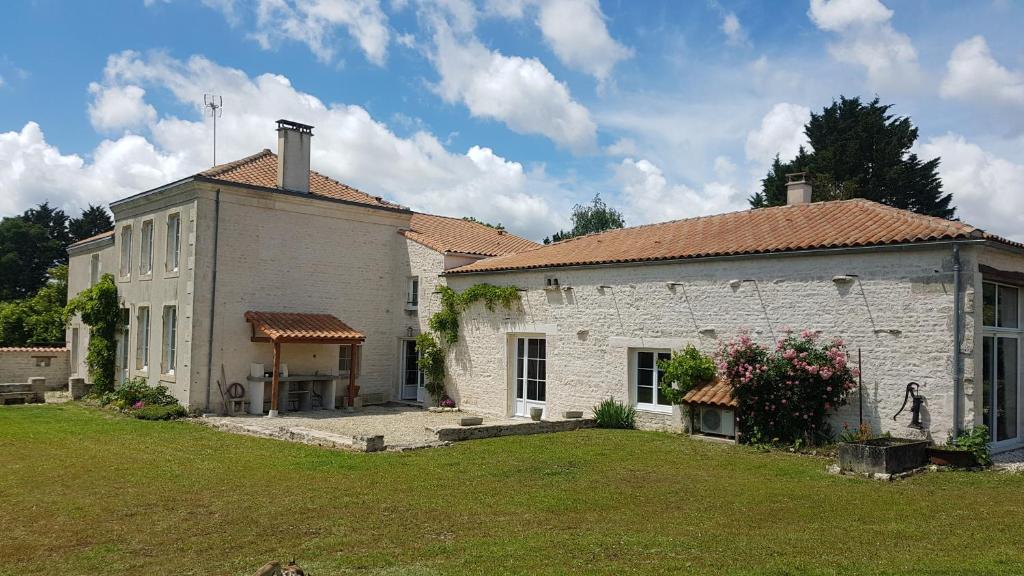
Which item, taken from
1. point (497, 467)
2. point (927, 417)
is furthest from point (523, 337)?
point (927, 417)

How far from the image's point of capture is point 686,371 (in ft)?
45.4

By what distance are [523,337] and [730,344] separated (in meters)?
5.67

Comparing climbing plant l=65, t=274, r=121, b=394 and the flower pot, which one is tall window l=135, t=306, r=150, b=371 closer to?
climbing plant l=65, t=274, r=121, b=394

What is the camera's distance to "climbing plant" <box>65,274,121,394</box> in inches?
797

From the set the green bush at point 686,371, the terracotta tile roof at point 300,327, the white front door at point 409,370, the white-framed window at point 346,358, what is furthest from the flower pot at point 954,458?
the white-framed window at point 346,358

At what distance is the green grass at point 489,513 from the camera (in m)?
6.13

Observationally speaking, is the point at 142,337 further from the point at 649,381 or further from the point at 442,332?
the point at 649,381

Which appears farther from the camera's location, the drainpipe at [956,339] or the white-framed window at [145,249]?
the white-framed window at [145,249]

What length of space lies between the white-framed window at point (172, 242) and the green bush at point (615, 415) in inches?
437

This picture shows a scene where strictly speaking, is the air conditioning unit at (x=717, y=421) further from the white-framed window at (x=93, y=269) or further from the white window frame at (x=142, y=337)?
the white-framed window at (x=93, y=269)

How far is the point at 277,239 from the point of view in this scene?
18.6 m

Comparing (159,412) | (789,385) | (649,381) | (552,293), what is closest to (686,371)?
(649,381)

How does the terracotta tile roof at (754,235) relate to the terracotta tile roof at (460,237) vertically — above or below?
below

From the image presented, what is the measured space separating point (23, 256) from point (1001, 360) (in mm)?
49399
